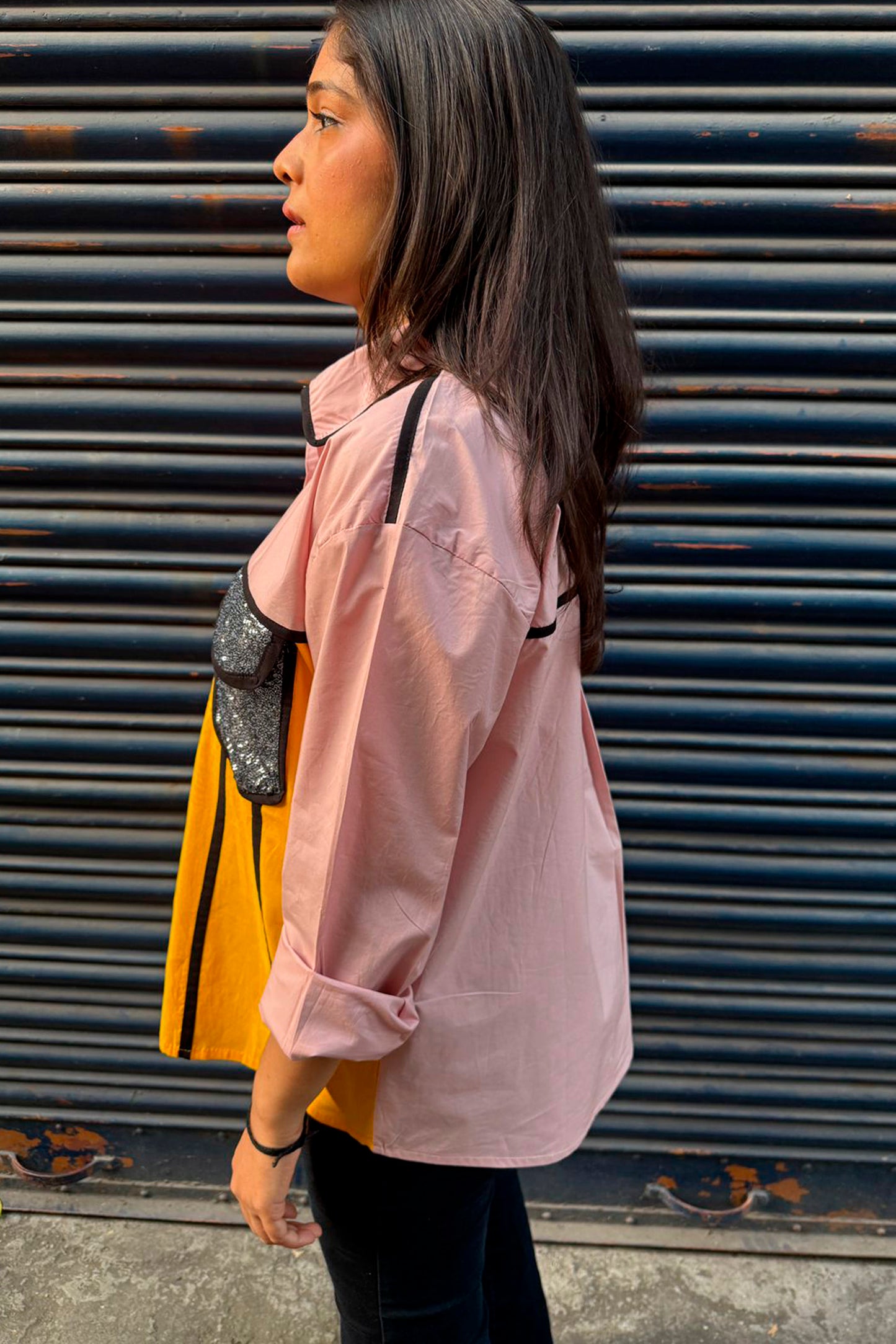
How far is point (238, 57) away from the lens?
202cm

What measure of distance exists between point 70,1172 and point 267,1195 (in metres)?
1.71

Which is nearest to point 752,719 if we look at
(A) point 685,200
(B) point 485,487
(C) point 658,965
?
(C) point 658,965

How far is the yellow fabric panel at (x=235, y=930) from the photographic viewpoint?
135cm

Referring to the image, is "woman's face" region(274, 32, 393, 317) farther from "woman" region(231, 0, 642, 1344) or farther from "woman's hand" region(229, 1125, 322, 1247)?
"woman's hand" region(229, 1125, 322, 1247)

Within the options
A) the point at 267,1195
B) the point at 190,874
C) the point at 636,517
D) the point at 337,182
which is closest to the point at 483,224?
the point at 337,182

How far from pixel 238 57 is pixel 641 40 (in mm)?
804

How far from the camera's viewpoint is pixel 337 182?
1225 millimetres

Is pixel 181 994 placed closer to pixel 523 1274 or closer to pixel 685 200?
pixel 523 1274

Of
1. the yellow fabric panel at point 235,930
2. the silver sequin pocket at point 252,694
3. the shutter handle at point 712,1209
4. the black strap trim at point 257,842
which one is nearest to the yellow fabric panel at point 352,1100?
the yellow fabric panel at point 235,930

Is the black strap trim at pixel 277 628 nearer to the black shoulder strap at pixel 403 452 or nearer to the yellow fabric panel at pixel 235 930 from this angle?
the yellow fabric panel at pixel 235 930

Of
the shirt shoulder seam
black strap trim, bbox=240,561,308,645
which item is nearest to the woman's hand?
black strap trim, bbox=240,561,308,645

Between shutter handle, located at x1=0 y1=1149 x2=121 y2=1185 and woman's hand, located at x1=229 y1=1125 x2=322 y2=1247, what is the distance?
155 centimetres

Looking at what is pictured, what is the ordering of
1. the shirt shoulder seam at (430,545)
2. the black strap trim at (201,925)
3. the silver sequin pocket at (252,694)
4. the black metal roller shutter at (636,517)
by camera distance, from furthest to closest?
the black metal roller shutter at (636,517)
the black strap trim at (201,925)
the silver sequin pocket at (252,694)
the shirt shoulder seam at (430,545)

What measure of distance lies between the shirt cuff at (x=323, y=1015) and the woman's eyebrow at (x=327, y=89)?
1035mm
